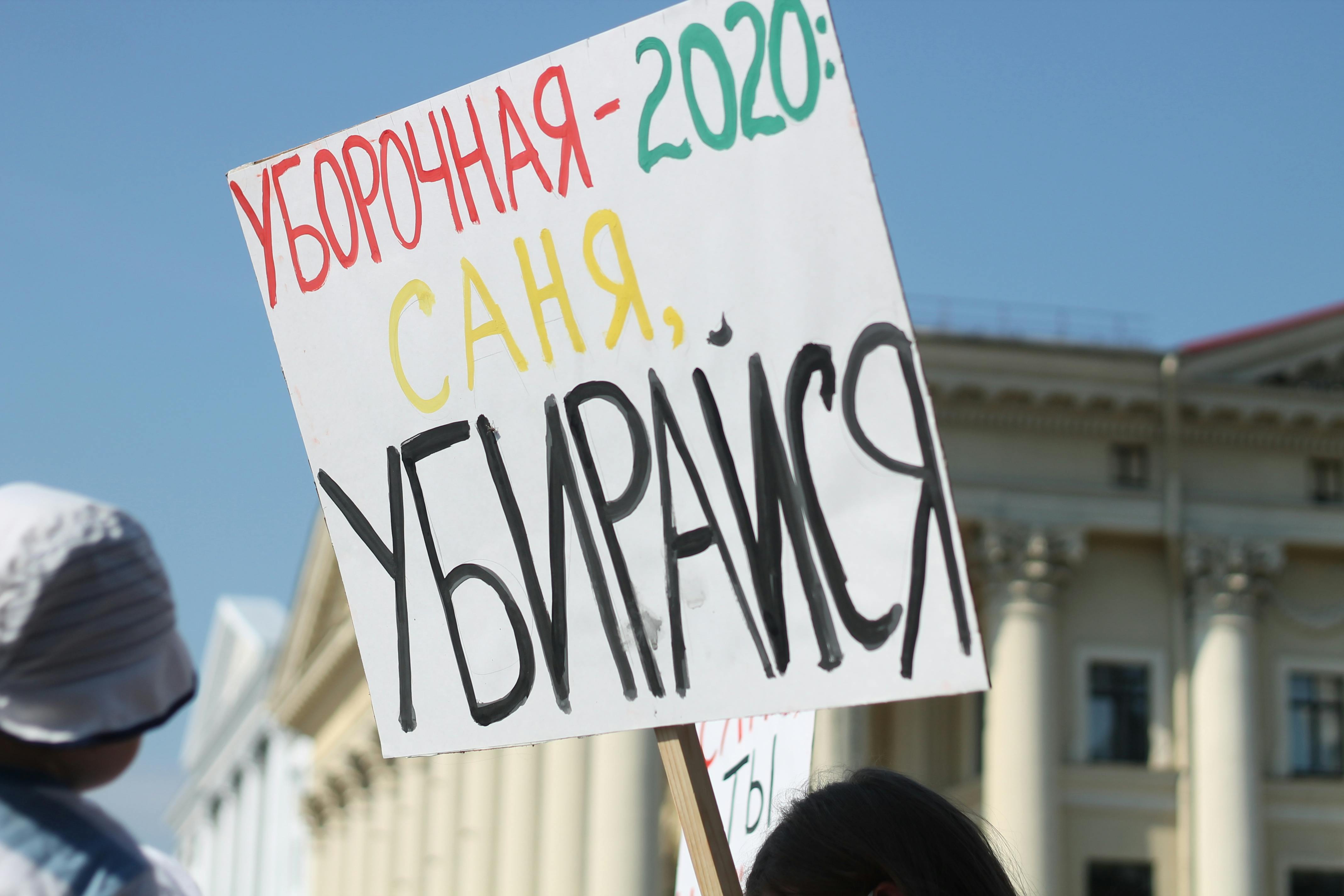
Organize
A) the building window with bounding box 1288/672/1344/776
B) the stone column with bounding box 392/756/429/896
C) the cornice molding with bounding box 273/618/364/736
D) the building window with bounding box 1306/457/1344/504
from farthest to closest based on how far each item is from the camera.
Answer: the cornice molding with bounding box 273/618/364/736, the stone column with bounding box 392/756/429/896, the building window with bounding box 1306/457/1344/504, the building window with bounding box 1288/672/1344/776

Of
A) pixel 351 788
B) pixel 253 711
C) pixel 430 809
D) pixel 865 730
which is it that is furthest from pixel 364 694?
pixel 253 711

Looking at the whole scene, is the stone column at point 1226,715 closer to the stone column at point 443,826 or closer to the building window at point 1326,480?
the building window at point 1326,480

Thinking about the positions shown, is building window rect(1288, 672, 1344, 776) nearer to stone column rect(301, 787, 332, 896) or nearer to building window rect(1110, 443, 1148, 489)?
building window rect(1110, 443, 1148, 489)

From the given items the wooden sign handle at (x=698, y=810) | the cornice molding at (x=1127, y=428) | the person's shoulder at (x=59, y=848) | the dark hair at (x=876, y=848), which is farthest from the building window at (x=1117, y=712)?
the person's shoulder at (x=59, y=848)

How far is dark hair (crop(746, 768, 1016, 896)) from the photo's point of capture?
2.19m

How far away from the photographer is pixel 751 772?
3.88 m

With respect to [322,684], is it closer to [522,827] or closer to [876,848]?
[522,827]

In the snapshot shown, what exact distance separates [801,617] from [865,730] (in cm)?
2415

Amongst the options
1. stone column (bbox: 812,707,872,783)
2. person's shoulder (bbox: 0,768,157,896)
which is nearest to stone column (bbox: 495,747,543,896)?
stone column (bbox: 812,707,872,783)

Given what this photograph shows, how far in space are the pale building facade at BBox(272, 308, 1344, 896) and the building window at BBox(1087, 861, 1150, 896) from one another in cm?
3

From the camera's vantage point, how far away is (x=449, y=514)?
2.81 meters

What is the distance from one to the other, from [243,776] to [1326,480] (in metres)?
41.8

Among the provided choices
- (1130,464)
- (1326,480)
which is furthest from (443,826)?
(1326,480)

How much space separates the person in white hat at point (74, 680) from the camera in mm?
1362
